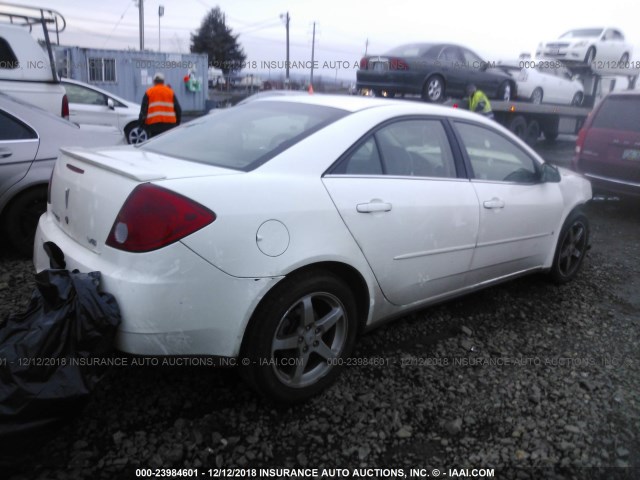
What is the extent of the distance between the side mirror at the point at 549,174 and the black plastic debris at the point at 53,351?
3.19 meters

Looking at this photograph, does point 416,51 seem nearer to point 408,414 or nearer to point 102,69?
point 408,414

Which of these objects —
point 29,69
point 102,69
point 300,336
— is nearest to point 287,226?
point 300,336

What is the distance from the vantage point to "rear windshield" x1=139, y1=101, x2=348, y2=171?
2.64 meters

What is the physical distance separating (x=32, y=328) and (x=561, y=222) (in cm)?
376

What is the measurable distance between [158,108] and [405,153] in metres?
7.27

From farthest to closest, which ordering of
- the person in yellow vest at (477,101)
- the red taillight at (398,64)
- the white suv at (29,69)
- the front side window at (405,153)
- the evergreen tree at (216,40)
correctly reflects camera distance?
the evergreen tree at (216,40) < the person in yellow vest at (477,101) < the red taillight at (398,64) < the white suv at (29,69) < the front side window at (405,153)

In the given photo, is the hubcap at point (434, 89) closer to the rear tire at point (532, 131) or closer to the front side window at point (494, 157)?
the rear tire at point (532, 131)

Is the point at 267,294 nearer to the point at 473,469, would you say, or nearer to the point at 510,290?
the point at 473,469

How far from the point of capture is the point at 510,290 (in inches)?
173

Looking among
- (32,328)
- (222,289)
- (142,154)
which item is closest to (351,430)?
(222,289)

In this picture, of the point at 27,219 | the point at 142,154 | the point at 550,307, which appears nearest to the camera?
the point at 142,154

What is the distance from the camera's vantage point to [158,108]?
929 cm

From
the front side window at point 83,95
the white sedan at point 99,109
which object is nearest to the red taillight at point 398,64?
the white sedan at point 99,109

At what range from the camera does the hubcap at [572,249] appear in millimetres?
4422
